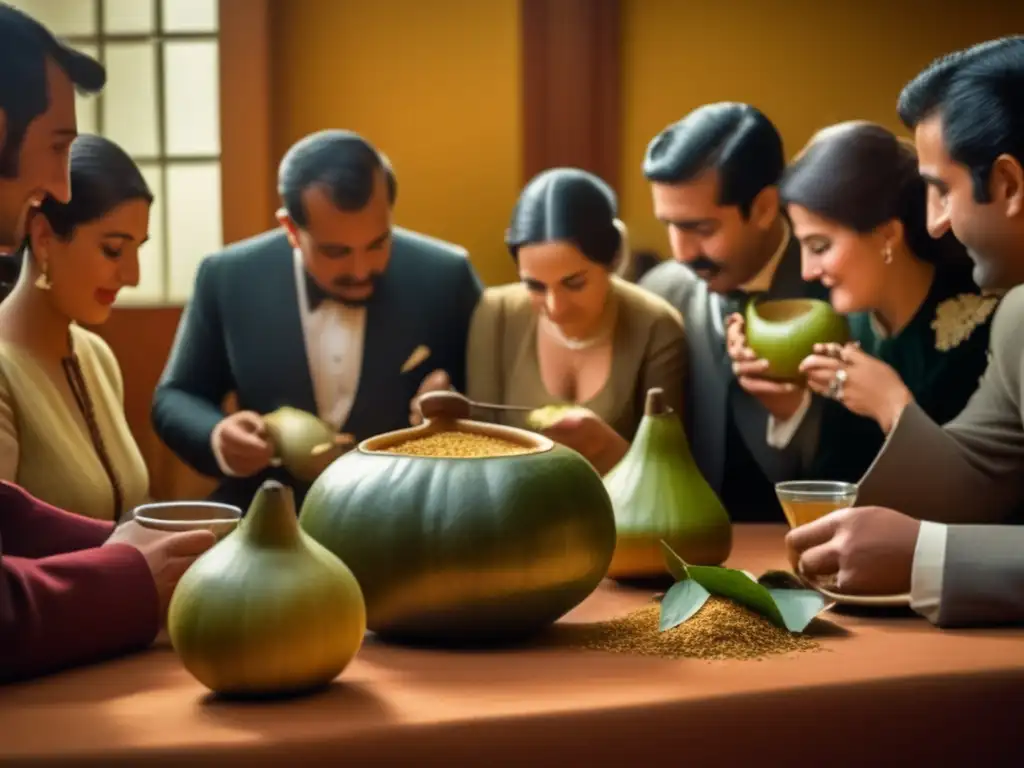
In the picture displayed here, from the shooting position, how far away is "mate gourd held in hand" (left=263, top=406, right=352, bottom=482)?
216 cm

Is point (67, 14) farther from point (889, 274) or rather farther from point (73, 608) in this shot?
point (73, 608)

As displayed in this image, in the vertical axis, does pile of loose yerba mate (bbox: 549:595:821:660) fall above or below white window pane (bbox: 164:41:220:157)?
below

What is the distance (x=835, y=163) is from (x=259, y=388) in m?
1.09

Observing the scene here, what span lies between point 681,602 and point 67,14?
8.72ft

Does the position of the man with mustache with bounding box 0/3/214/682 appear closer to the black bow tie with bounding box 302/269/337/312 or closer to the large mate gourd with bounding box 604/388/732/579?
the large mate gourd with bounding box 604/388/732/579

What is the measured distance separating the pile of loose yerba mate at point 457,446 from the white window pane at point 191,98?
212cm

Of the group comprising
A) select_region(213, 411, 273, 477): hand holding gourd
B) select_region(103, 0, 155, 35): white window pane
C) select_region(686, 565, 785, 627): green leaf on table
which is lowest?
select_region(213, 411, 273, 477): hand holding gourd

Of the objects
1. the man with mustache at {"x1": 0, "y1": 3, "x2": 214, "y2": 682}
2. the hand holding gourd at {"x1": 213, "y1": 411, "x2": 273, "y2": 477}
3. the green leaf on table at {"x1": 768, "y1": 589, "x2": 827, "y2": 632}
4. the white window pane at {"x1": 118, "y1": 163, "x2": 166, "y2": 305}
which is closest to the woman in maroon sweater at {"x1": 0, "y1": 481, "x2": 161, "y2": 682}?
the man with mustache at {"x1": 0, "y1": 3, "x2": 214, "y2": 682}

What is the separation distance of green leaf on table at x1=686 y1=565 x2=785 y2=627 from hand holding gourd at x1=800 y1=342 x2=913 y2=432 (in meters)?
0.66

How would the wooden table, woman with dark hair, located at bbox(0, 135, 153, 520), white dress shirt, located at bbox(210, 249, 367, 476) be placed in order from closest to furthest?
Answer: 1. the wooden table
2. woman with dark hair, located at bbox(0, 135, 153, 520)
3. white dress shirt, located at bbox(210, 249, 367, 476)

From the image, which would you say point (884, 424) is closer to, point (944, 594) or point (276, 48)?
point (944, 594)

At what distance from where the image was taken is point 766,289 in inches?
87.2

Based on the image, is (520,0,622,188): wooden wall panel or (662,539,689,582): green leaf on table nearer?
(662,539,689,582): green leaf on table

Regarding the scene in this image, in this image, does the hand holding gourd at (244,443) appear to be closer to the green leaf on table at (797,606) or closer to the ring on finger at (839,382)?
the ring on finger at (839,382)
